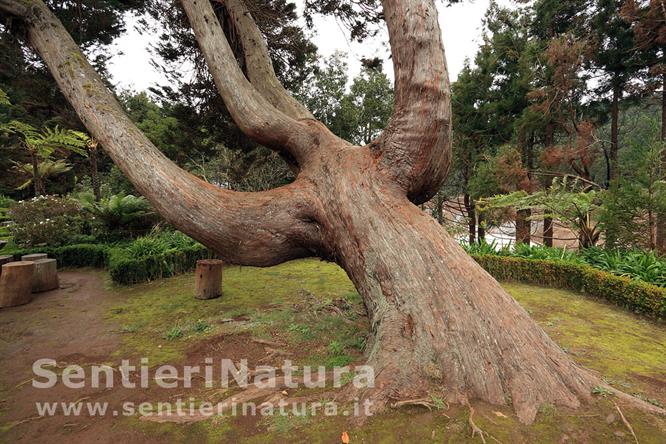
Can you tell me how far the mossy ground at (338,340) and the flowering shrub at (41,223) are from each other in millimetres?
4359

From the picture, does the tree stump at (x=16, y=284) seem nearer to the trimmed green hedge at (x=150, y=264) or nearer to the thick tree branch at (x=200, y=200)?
the trimmed green hedge at (x=150, y=264)

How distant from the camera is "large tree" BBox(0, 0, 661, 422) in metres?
2.25

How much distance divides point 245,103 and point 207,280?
3.19 m

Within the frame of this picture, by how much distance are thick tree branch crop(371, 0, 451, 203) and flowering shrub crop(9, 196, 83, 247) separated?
10125 mm

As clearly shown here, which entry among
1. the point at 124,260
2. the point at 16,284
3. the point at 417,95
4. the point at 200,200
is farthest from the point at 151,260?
the point at 417,95

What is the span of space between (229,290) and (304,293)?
4.96 feet

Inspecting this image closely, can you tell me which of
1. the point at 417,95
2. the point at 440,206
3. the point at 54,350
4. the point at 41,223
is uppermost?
the point at 417,95

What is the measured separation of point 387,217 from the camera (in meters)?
2.95

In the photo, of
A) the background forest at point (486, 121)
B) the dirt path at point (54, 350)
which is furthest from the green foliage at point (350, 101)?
the dirt path at point (54, 350)

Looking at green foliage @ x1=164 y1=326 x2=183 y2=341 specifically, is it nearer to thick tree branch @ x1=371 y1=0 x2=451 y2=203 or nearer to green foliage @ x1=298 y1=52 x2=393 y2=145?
thick tree branch @ x1=371 y1=0 x2=451 y2=203

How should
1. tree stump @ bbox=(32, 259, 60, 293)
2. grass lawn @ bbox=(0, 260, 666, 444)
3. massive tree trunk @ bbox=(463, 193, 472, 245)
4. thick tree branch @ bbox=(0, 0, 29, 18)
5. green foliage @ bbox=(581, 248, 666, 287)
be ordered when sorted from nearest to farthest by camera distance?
grass lawn @ bbox=(0, 260, 666, 444), thick tree branch @ bbox=(0, 0, 29, 18), green foliage @ bbox=(581, 248, 666, 287), tree stump @ bbox=(32, 259, 60, 293), massive tree trunk @ bbox=(463, 193, 472, 245)

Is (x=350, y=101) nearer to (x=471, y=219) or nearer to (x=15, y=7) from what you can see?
(x=471, y=219)

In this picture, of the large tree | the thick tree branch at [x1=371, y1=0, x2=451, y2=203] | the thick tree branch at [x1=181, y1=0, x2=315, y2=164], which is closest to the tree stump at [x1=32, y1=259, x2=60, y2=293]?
the large tree

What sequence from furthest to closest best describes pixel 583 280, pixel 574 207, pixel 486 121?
1. pixel 486 121
2. pixel 574 207
3. pixel 583 280
